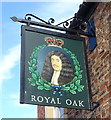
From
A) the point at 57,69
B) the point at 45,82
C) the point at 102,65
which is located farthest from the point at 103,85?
the point at 45,82

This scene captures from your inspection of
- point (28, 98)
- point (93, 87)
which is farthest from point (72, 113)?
point (28, 98)

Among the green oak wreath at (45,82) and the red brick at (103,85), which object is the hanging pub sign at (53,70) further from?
the red brick at (103,85)

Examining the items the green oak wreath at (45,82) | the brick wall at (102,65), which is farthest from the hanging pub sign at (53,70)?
the brick wall at (102,65)

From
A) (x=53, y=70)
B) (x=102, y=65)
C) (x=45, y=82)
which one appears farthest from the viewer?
(x=102, y=65)

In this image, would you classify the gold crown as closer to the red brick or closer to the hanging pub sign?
the hanging pub sign

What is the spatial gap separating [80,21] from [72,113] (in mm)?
1851

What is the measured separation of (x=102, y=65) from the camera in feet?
14.6

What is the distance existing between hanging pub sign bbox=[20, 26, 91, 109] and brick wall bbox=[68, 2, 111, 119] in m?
0.32

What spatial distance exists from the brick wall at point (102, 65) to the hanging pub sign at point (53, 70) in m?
0.32

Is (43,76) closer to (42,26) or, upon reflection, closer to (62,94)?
(62,94)

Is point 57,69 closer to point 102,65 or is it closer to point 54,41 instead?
point 54,41

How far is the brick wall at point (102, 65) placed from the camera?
4148 mm

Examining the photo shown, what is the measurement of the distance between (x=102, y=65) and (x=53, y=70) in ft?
2.91

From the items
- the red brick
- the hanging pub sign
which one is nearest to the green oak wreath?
the hanging pub sign
